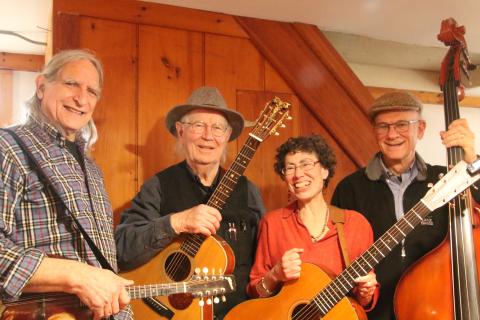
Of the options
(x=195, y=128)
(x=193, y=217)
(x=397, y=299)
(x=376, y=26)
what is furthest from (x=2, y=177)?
(x=376, y=26)

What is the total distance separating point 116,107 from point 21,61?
4.07 ft

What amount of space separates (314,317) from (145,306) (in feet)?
2.18

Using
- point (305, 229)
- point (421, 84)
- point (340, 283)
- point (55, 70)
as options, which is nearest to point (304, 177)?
point (305, 229)

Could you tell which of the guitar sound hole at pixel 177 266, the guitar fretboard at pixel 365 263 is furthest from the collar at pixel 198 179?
the guitar fretboard at pixel 365 263

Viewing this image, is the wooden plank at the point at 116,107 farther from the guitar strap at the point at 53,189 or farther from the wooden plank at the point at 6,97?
the wooden plank at the point at 6,97

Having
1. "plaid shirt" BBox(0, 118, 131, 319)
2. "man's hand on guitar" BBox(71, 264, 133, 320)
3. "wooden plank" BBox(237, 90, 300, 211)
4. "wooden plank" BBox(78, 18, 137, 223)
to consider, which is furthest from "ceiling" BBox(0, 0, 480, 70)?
"man's hand on guitar" BBox(71, 264, 133, 320)

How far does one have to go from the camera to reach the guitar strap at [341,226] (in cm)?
177

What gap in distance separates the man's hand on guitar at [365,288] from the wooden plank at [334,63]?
137cm

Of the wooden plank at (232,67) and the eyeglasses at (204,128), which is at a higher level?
the wooden plank at (232,67)

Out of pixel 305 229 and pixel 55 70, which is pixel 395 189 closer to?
pixel 305 229

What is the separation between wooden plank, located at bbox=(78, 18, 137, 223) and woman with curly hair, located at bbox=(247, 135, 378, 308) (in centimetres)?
86

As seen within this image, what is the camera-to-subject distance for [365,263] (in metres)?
1.68

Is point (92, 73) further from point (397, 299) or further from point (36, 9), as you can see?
point (397, 299)

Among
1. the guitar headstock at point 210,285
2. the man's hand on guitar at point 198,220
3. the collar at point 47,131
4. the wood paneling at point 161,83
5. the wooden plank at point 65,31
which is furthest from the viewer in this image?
the wood paneling at point 161,83
